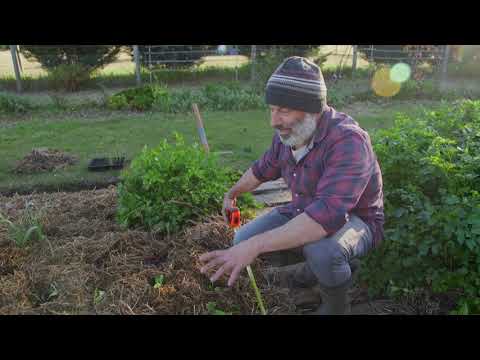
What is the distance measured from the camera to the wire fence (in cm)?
1200

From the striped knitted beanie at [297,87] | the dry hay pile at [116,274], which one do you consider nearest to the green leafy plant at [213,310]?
the dry hay pile at [116,274]

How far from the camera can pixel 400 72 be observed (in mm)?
11680

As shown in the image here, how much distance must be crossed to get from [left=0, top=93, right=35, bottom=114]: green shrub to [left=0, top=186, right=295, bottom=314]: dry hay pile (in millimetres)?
6119

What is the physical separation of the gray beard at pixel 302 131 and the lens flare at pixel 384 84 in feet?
27.5

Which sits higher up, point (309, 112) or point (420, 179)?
point (309, 112)

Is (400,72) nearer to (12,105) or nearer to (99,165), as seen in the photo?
(99,165)

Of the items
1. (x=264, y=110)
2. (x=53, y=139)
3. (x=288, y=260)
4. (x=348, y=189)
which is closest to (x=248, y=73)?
(x=264, y=110)

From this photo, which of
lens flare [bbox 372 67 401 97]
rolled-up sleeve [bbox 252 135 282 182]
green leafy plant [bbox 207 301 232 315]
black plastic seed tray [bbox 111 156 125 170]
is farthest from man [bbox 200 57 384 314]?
lens flare [bbox 372 67 401 97]

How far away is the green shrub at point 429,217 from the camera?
7.90ft

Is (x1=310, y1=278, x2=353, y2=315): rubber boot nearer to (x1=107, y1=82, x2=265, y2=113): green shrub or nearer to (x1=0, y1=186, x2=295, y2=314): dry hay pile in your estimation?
(x1=0, y1=186, x2=295, y2=314): dry hay pile

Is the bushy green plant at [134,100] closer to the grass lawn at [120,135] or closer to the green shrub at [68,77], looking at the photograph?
the grass lawn at [120,135]

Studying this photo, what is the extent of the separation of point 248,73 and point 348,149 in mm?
11192

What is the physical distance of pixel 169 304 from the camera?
2.62 meters

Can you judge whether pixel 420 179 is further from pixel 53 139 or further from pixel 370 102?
pixel 370 102
